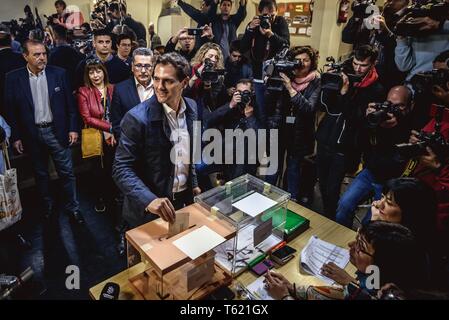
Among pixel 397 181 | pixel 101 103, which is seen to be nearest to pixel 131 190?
pixel 397 181

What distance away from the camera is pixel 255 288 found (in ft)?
4.95

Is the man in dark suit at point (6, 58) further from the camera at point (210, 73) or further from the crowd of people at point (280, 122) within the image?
the camera at point (210, 73)

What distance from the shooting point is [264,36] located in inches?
140

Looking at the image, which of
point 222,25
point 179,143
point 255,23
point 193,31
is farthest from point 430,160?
point 222,25

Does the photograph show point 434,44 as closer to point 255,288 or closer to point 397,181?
point 397,181

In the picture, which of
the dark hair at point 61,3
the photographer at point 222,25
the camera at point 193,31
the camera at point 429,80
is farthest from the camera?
the dark hair at point 61,3

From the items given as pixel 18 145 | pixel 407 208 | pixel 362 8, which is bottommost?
pixel 18 145

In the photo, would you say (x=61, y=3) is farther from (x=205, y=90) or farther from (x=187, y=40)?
(x=205, y=90)

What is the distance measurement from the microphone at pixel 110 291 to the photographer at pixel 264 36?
263 centimetres

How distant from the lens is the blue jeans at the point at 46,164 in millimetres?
3004

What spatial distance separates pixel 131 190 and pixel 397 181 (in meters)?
1.36

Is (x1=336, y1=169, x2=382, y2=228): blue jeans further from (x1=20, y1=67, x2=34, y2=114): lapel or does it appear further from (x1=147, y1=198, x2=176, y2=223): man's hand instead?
(x1=20, y1=67, x2=34, y2=114): lapel

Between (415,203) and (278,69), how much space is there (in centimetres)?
170

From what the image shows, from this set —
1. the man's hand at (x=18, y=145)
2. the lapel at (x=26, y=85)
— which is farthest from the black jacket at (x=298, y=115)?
the man's hand at (x=18, y=145)
